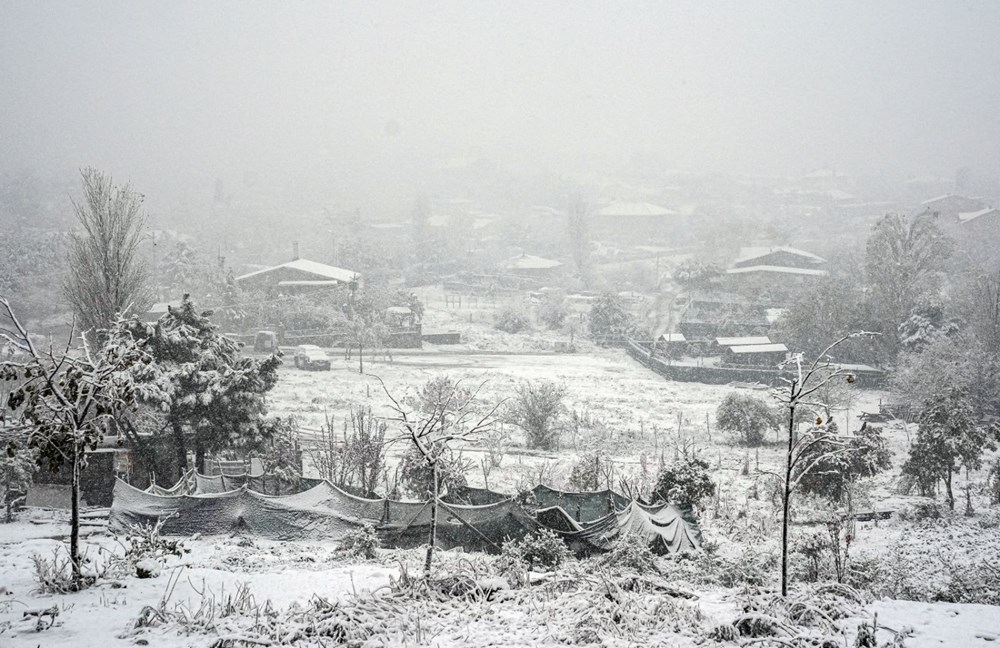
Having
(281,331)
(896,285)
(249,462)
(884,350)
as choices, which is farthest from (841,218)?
(249,462)

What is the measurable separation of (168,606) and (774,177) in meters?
83.1

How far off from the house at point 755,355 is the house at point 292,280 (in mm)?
17323

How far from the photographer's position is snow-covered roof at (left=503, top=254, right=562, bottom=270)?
46.3 m

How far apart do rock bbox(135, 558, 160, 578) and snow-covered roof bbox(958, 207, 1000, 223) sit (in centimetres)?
4594

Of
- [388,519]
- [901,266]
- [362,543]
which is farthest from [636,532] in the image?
[901,266]

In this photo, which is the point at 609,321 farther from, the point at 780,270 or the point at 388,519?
the point at 388,519

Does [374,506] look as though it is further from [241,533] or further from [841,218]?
[841,218]

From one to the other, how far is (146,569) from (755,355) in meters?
23.3

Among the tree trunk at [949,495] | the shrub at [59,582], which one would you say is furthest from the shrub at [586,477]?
the shrub at [59,582]

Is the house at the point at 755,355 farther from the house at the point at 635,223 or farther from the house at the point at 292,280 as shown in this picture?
the house at the point at 635,223

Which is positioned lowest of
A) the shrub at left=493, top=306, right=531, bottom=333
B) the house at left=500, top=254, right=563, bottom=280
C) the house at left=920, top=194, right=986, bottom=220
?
the shrub at left=493, top=306, right=531, bottom=333

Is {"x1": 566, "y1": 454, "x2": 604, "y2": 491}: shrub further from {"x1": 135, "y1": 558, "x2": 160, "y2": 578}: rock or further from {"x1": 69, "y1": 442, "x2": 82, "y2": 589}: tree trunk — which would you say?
{"x1": 69, "y1": 442, "x2": 82, "y2": 589}: tree trunk

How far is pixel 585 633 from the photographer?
17.9 feet

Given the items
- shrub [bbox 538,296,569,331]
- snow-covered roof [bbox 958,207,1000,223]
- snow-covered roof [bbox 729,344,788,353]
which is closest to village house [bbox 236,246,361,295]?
shrub [bbox 538,296,569,331]
